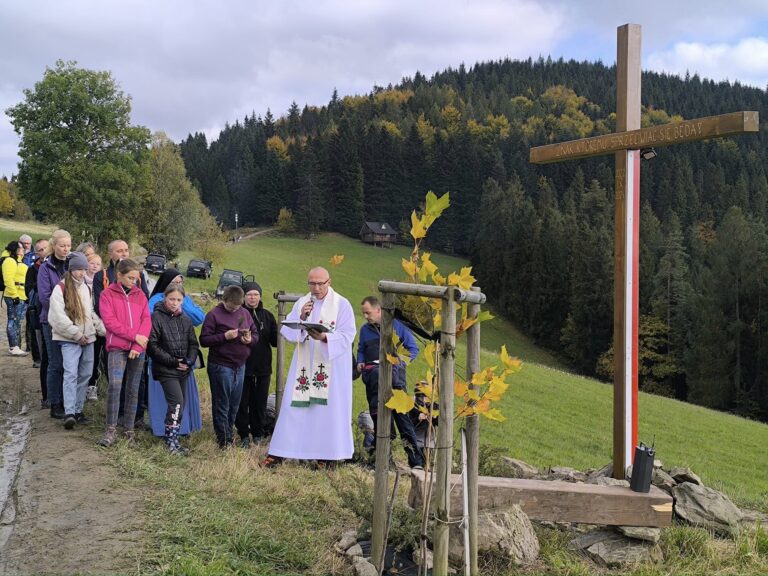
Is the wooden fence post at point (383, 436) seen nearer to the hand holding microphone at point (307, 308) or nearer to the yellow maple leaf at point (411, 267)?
the yellow maple leaf at point (411, 267)

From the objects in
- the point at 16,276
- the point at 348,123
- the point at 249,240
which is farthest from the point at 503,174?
the point at 16,276

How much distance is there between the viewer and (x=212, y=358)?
716cm

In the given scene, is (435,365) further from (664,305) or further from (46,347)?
Result: (664,305)

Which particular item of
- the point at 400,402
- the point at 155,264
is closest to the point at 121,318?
the point at 400,402

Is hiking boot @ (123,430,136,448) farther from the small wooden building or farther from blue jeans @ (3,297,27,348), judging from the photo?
the small wooden building

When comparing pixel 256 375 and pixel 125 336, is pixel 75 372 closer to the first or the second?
pixel 125 336

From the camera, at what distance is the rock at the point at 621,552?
4668 millimetres

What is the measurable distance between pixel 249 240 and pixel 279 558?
74.7 metres

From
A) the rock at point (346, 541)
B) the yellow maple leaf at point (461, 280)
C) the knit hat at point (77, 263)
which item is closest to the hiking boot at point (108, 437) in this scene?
the knit hat at point (77, 263)

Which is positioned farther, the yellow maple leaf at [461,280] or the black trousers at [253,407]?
the black trousers at [253,407]

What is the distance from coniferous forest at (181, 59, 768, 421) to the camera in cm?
4366

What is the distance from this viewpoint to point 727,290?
1700 inches

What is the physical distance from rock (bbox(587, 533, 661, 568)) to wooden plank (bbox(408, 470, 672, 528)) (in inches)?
5.4

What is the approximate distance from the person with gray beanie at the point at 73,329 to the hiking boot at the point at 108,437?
0.72 meters
